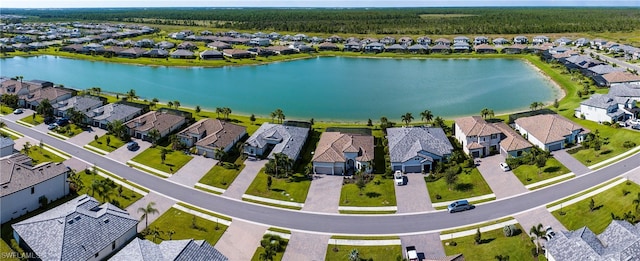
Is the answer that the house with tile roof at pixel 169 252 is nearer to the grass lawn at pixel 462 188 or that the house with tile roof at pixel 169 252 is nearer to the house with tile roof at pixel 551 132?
the grass lawn at pixel 462 188

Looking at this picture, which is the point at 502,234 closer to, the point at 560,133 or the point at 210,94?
the point at 560,133

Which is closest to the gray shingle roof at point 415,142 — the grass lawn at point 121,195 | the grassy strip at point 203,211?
the grassy strip at point 203,211

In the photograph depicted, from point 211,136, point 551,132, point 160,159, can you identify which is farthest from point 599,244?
point 160,159

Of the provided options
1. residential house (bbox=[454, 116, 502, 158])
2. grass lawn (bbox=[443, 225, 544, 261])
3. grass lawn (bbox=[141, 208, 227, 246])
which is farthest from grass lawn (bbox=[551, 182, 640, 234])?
grass lawn (bbox=[141, 208, 227, 246])

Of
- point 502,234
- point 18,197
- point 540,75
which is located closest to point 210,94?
point 18,197

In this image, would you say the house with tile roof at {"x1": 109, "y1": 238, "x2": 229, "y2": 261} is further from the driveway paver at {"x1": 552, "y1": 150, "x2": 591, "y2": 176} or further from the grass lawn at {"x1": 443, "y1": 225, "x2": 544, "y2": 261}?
the driveway paver at {"x1": 552, "y1": 150, "x2": 591, "y2": 176}

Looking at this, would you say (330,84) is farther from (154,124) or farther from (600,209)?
(600,209)
